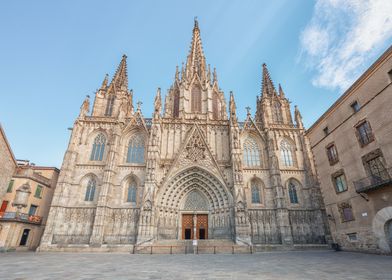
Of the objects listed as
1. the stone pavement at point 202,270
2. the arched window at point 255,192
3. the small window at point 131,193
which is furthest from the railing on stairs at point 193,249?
the stone pavement at point 202,270

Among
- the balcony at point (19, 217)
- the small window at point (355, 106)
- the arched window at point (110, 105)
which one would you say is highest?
the arched window at point (110, 105)

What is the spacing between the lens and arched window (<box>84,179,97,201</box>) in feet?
75.0

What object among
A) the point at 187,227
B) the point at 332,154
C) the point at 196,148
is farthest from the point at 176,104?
the point at 332,154

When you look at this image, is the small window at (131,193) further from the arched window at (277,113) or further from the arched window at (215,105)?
the arched window at (277,113)

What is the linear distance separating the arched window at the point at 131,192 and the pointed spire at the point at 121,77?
14933mm

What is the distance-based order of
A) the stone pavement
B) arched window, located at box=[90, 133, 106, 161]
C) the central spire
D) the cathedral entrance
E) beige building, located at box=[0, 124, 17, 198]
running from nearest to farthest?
the stone pavement → beige building, located at box=[0, 124, 17, 198] → the cathedral entrance → arched window, located at box=[90, 133, 106, 161] → the central spire

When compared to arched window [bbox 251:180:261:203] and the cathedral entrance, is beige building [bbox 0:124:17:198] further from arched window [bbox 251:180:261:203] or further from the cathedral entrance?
arched window [bbox 251:180:261:203]

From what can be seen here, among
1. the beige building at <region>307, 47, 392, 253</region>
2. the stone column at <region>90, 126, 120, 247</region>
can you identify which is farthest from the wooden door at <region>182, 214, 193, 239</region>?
the beige building at <region>307, 47, 392, 253</region>

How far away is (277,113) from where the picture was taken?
2983 centimetres

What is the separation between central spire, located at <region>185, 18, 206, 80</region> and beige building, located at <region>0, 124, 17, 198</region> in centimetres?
2334

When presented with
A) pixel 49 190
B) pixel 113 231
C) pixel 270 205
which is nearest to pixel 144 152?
pixel 113 231

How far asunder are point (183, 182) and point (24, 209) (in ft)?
54.5

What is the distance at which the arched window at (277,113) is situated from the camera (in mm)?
29372

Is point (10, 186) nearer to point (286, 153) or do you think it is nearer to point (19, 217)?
point (19, 217)
